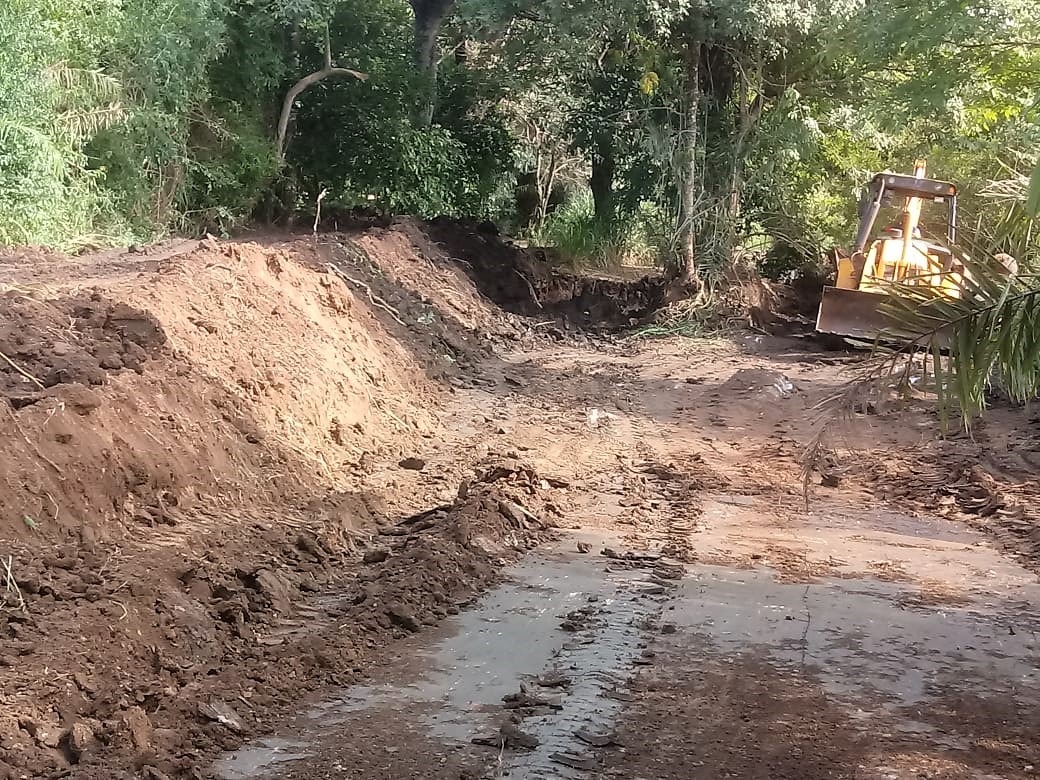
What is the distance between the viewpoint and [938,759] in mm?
4133

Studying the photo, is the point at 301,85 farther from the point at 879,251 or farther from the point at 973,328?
the point at 973,328

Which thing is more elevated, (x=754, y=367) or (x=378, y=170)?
(x=378, y=170)

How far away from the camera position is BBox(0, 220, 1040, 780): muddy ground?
4168mm

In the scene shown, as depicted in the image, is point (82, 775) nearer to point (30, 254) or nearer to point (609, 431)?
point (609, 431)

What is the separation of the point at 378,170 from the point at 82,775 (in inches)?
615

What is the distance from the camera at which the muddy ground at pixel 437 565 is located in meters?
4.17

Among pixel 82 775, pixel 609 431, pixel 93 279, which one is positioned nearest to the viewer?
pixel 82 775

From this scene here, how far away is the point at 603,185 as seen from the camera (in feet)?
62.3

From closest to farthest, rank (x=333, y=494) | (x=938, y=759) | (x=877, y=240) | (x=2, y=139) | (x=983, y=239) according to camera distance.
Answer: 1. (x=938, y=759)
2. (x=983, y=239)
3. (x=333, y=494)
4. (x=2, y=139)
5. (x=877, y=240)

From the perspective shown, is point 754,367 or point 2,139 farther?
point 754,367

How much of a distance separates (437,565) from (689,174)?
1205cm

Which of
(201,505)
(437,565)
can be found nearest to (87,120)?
(201,505)

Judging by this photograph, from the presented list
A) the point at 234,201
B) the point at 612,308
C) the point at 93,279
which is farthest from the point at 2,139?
the point at 612,308

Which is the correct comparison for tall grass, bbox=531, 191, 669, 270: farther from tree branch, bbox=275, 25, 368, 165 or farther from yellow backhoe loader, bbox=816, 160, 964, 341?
yellow backhoe loader, bbox=816, 160, 964, 341
